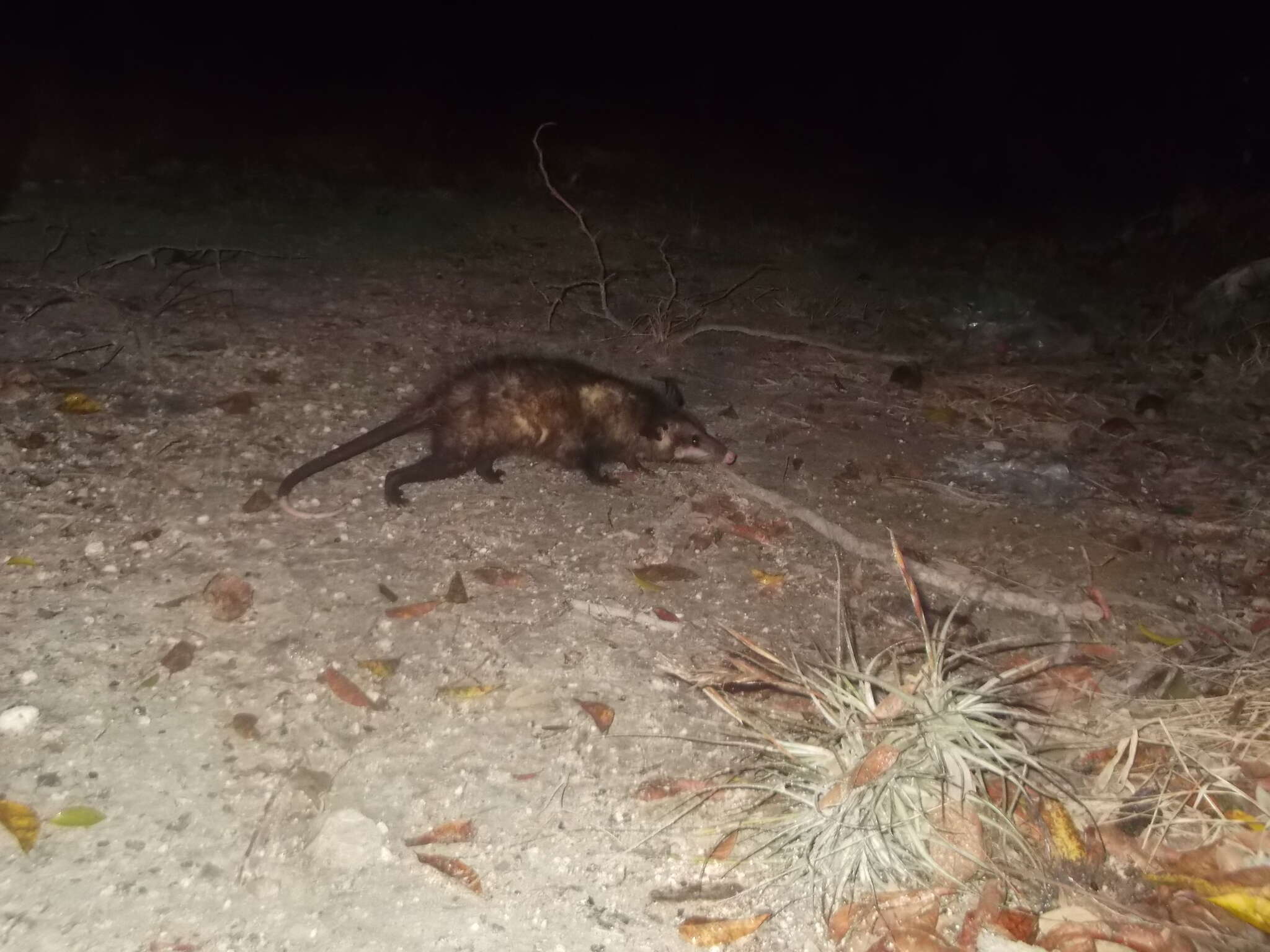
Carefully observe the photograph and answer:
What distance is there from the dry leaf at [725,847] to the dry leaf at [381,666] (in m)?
1.14

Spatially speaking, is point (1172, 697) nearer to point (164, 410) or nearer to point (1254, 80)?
point (164, 410)

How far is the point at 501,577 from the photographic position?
3326mm

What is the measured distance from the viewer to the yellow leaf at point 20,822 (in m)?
2.15

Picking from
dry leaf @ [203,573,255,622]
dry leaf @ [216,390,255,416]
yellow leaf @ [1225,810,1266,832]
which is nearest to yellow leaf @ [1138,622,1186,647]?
yellow leaf @ [1225,810,1266,832]

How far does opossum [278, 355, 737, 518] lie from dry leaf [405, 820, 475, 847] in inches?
67.8

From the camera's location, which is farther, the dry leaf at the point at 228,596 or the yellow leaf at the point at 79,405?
the yellow leaf at the point at 79,405

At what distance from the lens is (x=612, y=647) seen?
9.92ft

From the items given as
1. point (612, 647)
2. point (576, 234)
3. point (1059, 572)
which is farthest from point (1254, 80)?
point (612, 647)

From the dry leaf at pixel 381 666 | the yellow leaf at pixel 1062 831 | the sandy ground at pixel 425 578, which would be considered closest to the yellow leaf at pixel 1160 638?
the sandy ground at pixel 425 578

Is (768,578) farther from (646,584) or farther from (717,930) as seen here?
(717,930)

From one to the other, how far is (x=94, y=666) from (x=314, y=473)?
1.26 meters

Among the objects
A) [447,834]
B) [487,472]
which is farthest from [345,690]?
[487,472]

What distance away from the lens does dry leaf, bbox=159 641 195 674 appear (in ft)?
8.96

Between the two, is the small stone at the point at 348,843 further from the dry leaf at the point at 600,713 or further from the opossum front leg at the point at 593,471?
the opossum front leg at the point at 593,471
